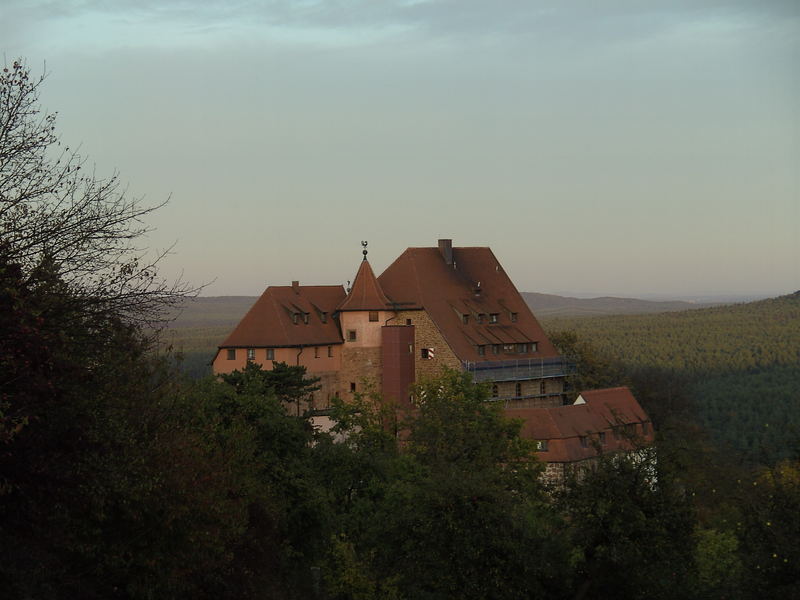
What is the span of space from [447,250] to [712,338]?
85644 millimetres

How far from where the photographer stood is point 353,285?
62219mm

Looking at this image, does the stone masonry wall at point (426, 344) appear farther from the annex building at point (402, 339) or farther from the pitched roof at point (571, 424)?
the pitched roof at point (571, 424)

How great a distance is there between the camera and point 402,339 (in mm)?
60344

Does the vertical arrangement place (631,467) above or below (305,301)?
below

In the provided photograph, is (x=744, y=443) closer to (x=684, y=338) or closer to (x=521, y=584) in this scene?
(x=521, y=584)

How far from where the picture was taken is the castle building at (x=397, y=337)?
59.6 m

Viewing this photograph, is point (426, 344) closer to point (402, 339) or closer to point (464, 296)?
point (402, 339)

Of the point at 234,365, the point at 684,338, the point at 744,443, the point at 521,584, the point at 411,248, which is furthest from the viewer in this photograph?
the point at 684,338

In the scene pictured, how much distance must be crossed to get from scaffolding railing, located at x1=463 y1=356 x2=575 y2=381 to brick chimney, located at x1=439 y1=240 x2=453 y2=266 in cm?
717

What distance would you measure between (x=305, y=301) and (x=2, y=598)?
146 feet

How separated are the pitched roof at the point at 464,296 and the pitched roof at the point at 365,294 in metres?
0.91

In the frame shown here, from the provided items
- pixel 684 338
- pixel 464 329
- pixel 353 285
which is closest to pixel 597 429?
pixel 464 329

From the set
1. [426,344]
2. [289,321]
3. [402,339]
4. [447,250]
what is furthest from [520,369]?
[289,321]

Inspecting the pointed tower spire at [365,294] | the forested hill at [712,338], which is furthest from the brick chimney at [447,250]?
the forested hill at [712,338]
